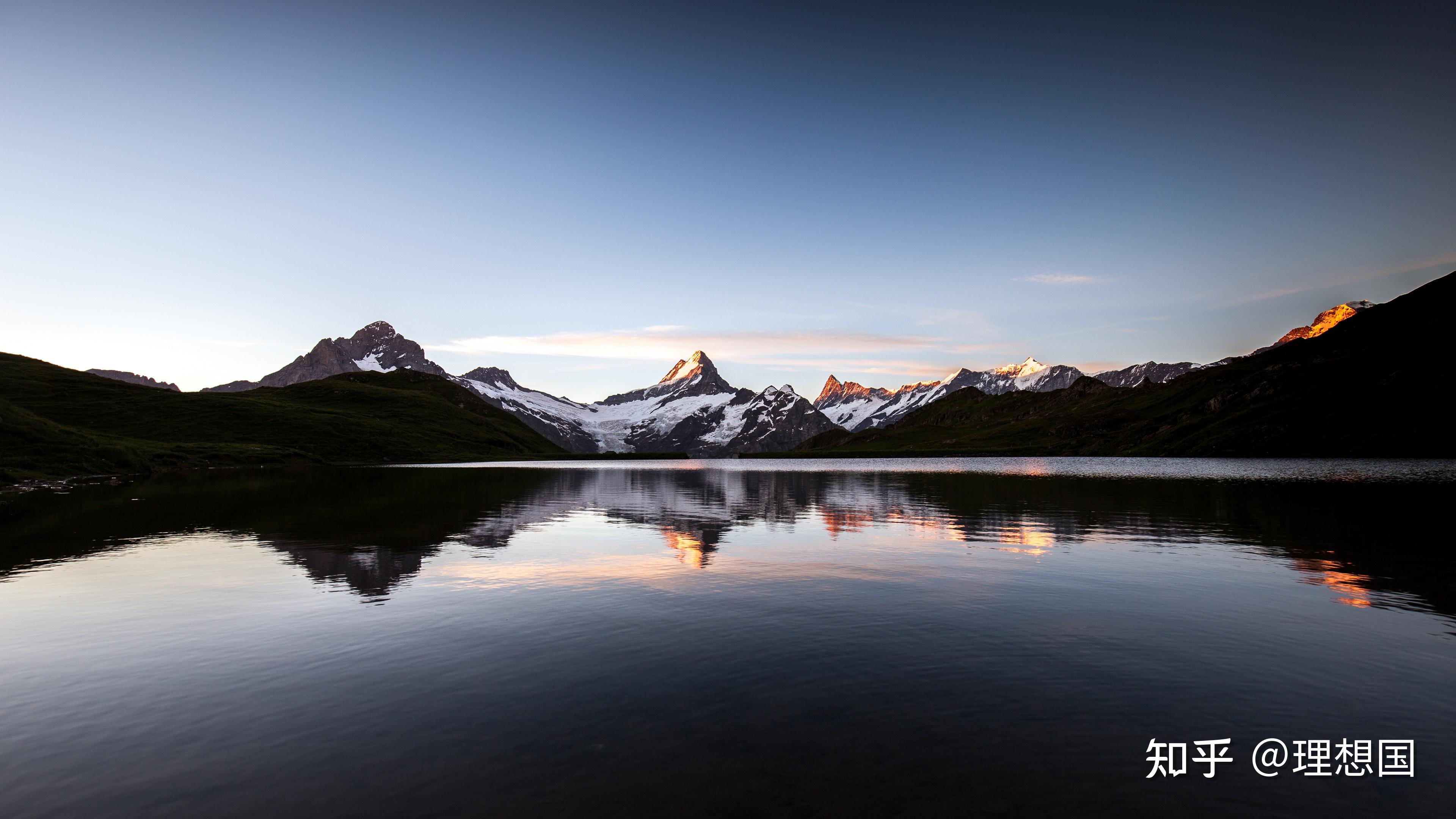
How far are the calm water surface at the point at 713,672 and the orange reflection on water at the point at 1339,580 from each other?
0.96 ft

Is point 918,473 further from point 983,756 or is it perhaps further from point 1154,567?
point 983,756

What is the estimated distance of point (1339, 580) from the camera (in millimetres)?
32812

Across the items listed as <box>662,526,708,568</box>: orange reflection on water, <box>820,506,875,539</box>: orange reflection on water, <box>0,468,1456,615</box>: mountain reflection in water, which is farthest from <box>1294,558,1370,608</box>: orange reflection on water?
<box>662,526,708,568</box>: orange reflection on water

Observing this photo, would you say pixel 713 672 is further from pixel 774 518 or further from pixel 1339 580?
pixel 774 518

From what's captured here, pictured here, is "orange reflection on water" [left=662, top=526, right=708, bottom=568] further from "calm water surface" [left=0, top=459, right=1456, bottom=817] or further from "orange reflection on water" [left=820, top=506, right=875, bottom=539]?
"orange reflection on water" [left=820, top=506, right=875, bottom=539]

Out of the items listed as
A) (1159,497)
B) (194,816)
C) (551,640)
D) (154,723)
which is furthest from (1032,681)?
(1159,497)

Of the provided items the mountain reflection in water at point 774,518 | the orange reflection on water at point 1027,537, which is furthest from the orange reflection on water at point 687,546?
the orange reflection on water at point 1027,537

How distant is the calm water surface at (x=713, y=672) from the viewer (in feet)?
42.8

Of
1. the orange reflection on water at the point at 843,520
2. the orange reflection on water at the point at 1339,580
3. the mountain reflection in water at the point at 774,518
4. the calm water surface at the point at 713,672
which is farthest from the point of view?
the orange reflection on water at the point at 843,520

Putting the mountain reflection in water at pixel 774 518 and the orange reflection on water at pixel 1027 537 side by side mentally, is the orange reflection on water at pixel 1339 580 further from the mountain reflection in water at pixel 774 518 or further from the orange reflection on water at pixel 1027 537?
the orange reflection on water at pixel 1027 537

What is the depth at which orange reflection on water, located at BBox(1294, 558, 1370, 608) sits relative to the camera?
93.5 feet

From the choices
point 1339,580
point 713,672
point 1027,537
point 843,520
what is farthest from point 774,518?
point 713,672

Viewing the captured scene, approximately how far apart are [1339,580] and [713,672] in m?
33.0

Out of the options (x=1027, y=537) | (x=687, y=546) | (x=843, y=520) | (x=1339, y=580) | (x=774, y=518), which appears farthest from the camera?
(x=774, y=518)
